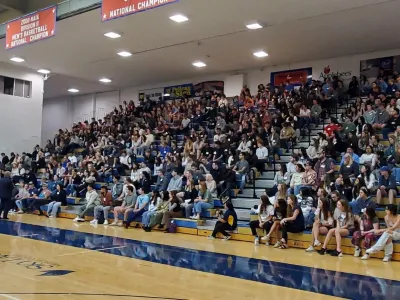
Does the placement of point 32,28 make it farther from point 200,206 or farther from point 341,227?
point 341,227

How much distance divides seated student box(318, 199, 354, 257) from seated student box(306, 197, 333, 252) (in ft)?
0.60

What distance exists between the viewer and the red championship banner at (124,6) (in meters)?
7.75

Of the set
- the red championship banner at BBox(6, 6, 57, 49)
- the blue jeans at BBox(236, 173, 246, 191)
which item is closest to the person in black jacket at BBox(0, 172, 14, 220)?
the red championship banner at BBox(6, 6, 57, 49)

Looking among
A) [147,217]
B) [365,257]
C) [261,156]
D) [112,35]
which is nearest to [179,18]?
[112,35]

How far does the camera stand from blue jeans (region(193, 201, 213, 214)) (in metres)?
10.7

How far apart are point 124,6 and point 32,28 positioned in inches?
133

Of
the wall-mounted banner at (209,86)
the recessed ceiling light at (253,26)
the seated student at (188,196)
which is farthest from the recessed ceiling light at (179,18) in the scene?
the wall-mounted banner at (209,86)

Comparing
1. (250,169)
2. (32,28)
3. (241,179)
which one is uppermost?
(32,28)

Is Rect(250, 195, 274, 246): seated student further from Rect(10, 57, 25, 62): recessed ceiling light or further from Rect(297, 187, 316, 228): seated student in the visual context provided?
Rect(10, 57, 25, 62): recessed ceiling light

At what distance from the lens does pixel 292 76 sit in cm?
1727

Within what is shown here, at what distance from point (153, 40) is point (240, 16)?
3568 mm

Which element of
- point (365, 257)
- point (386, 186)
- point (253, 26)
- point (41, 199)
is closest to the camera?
point (365, 257)

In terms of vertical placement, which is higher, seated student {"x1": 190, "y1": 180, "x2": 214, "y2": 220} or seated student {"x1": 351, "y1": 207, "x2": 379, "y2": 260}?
seated student {"x1": 190, "y1": 180, "x2": 214, "y2": 220}

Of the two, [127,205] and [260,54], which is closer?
[127,205]
